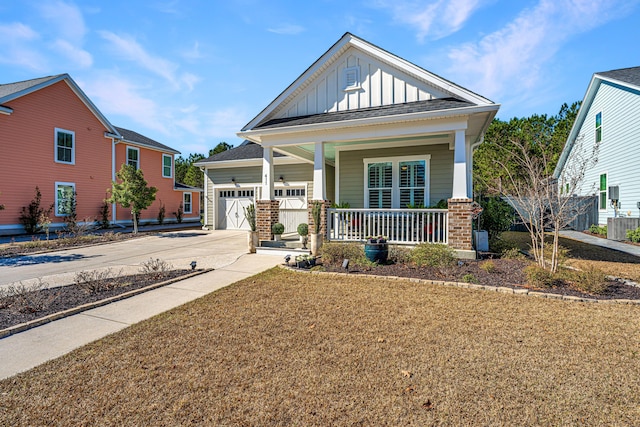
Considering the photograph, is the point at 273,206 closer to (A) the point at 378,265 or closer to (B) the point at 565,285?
(A) the point at 378,265

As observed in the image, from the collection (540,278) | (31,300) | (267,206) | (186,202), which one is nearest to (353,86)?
(267,206)

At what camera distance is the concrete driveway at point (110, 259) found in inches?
275

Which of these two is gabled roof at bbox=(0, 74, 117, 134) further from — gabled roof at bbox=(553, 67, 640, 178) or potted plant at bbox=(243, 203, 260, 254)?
gabled roof at bbox=(553, 67, 640, 178)

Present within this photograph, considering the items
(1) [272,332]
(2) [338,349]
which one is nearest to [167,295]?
(1) [272,332]

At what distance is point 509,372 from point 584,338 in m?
1.48

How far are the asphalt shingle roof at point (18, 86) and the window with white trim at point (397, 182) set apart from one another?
17.0m

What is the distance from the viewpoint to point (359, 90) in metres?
10.1

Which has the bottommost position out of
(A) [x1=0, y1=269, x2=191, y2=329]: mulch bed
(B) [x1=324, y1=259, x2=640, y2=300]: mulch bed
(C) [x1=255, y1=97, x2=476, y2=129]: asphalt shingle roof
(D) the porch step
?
(A) [x1=0, y1=269, x2=191, y2=329]: mulch bed

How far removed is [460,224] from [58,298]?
8584 millimetres

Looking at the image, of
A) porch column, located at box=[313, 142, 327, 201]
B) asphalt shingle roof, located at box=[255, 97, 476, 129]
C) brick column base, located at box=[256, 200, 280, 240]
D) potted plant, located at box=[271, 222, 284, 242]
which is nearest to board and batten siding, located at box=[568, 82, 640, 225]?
asphalt shingle roof, located at box=[255, 97, 476, 129]

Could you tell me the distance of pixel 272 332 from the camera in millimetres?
3801

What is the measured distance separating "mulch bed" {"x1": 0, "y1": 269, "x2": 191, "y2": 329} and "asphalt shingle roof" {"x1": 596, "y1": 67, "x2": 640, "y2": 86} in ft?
63.5

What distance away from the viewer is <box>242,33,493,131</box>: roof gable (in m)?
9.39

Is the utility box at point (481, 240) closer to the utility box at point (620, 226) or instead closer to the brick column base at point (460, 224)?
the brick column base at point (460, 224)
